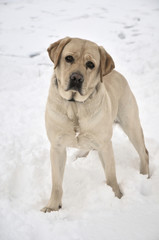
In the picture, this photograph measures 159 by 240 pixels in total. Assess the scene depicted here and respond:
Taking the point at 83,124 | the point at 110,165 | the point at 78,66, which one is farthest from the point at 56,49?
the point at 110,165

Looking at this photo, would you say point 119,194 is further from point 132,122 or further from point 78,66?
point 78,66

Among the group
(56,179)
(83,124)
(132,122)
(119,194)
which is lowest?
(119,194)

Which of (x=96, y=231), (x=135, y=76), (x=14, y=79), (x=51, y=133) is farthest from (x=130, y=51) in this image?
(x=96, y=231)

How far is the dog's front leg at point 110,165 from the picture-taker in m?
3.13

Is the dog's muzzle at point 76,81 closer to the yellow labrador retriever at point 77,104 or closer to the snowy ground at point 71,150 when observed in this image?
the yellow labrador retriever at point 77,104

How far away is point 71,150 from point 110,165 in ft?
4.05

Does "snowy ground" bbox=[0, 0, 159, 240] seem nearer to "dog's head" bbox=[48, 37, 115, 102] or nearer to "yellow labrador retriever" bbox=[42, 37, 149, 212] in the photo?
"yellow labrador retriever" bbox=[42, 37, 149, 212]

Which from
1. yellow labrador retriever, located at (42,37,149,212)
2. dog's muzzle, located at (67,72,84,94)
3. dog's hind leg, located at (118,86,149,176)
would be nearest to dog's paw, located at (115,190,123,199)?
yellow labrador retriever, located at (42,37,149,212)

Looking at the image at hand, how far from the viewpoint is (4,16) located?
8930 mm

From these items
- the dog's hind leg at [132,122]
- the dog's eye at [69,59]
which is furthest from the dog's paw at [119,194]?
the dog's eye at [69,59]

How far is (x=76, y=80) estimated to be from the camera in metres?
2.67

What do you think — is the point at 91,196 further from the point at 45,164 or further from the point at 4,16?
the point at 4,16

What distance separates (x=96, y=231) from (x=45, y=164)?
1464 millimetres

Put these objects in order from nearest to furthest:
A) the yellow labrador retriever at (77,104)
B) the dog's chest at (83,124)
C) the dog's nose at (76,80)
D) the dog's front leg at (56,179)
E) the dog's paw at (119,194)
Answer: the dog's nose at (76,80)
the yellow labrador retriever at (77,104)
the dog's chest at (83,124)
the dog's front leg at (56,179)
the dog's paw at (119,194)
